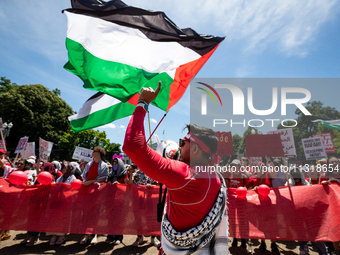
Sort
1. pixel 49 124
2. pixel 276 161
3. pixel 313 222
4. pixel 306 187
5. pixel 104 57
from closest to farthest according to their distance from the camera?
pixel 104 57, pixel 313 222, pixel 306 187, pixel 276 161, pixel 49 124

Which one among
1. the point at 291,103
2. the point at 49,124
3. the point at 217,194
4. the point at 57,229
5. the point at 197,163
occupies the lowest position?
the point at 57,229

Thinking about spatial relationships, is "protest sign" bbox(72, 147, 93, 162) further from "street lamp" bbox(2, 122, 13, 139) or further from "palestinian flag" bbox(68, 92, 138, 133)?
"street lamp" bbox(2, 122, 13, 139)

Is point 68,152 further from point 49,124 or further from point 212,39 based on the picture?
point 212,39

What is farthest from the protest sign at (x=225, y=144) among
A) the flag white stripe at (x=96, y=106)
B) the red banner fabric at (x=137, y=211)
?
the flag white stripe at (x=96, y=106)

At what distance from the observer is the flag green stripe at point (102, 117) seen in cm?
382

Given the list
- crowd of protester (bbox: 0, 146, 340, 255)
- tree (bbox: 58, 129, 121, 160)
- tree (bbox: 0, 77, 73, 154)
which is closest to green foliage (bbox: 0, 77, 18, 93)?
tree (bbox: 0, 77, 73, 154)

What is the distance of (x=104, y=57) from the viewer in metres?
3.46

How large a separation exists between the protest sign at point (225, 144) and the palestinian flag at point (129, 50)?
355cm

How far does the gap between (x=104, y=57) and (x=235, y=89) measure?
7.92 ft

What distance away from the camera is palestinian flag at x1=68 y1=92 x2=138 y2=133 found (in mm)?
3830

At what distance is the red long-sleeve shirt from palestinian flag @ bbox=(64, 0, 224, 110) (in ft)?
6.70

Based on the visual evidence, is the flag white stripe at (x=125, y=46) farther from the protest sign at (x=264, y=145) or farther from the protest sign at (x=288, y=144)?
the protest sign at (x=288, y=144)

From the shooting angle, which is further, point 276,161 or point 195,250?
point 276,161

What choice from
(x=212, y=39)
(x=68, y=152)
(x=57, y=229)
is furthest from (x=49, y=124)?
(x=212, y=39)
